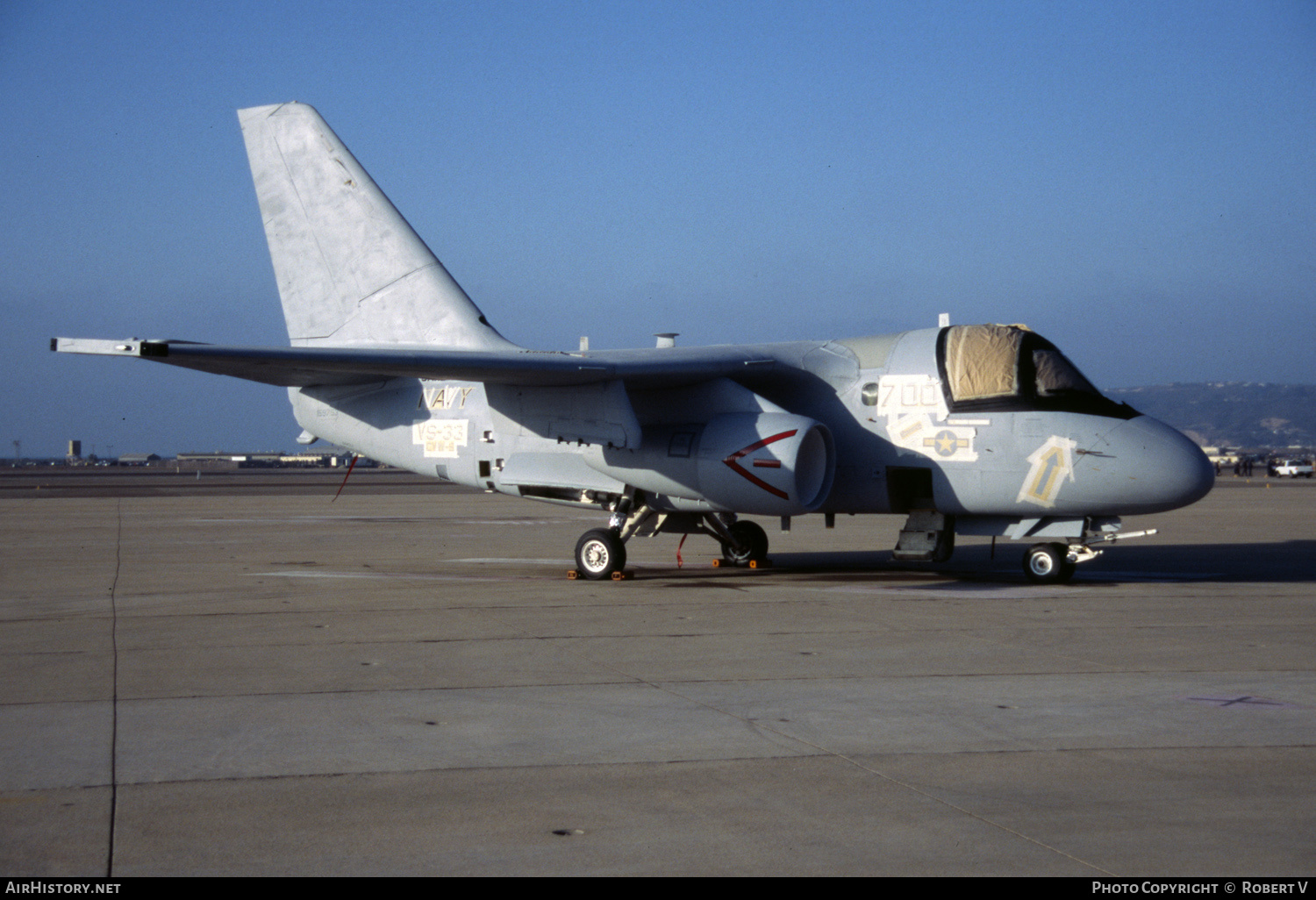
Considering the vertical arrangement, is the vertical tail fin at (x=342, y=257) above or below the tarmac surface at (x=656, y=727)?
above

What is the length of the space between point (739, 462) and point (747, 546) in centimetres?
399

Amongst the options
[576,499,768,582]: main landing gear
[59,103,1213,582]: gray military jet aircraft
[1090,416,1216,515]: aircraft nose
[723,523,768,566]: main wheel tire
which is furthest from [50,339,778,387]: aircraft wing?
[1090,416,1216,515]: aircraft nose

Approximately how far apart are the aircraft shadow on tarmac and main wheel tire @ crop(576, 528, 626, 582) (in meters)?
0.93

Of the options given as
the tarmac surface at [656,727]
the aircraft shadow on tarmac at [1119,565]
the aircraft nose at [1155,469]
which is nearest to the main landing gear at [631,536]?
the aircraft shadow on tarmac at [1119,565]

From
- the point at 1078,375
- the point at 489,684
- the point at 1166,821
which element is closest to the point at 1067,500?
the point at 1078,375

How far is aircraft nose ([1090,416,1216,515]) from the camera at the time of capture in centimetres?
1355

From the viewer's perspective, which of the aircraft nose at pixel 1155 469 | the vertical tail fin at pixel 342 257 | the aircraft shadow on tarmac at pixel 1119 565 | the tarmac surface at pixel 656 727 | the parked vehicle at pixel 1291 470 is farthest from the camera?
the parked vehicle at pixel 1291 470

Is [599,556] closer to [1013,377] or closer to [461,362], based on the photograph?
[461,362]

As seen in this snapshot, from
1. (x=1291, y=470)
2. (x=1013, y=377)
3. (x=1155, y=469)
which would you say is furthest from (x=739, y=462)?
(x=1291, y=470)

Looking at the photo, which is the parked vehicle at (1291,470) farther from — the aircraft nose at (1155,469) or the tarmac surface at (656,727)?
the aircraft nose at (1155,469)

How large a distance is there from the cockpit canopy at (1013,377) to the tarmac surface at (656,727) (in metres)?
2.26

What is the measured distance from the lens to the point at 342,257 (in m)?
17.7

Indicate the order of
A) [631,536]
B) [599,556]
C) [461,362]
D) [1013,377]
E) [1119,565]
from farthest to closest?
[1119,565]
[631,536]
[599,556]
[1013,377]
[461,362]

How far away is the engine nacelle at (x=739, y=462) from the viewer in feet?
45.6
